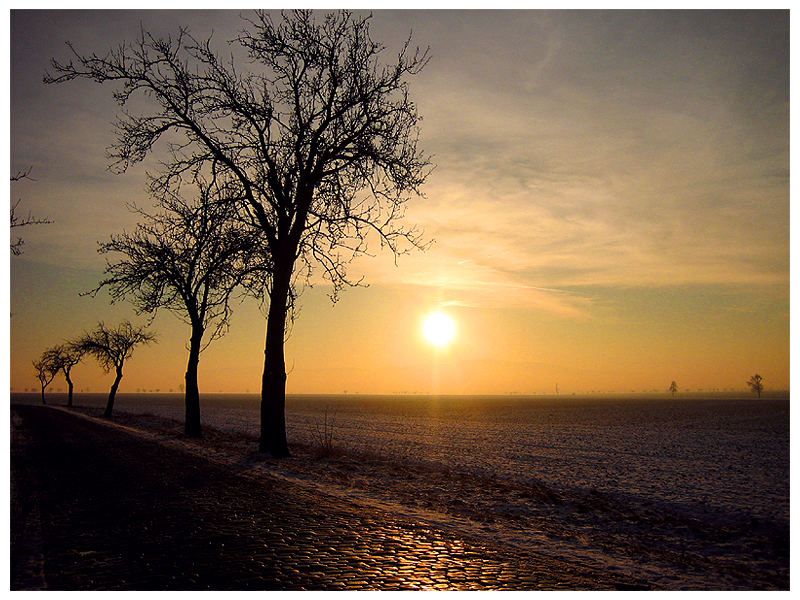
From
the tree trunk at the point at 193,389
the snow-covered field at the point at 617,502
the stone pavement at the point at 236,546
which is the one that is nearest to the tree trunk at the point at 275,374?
the snow-covered field at the point at 617,502

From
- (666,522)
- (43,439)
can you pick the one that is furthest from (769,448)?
(43,439)

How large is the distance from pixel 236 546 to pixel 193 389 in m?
22.8

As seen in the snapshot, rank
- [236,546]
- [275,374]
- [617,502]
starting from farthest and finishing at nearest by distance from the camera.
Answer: [275,374], [617,502], [236,546]

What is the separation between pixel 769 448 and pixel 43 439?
Result: 31.3 metres

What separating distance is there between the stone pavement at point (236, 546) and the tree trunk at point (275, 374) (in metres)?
5.63

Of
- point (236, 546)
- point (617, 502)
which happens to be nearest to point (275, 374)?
point (617, 502)

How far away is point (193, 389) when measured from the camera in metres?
28.7

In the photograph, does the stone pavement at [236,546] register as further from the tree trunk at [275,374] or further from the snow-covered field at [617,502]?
the tree trunk at [275,374]

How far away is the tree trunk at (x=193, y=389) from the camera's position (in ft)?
90.3

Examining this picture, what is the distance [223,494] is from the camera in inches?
435

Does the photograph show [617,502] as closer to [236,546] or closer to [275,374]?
[236,546]

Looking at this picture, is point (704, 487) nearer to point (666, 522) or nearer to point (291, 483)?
point (666, 522)

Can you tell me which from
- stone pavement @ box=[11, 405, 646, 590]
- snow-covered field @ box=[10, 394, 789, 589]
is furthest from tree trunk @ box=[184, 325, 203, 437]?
stone pavement @ box=[11, 405, 646, 590]

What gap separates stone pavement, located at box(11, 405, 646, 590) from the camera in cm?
603
